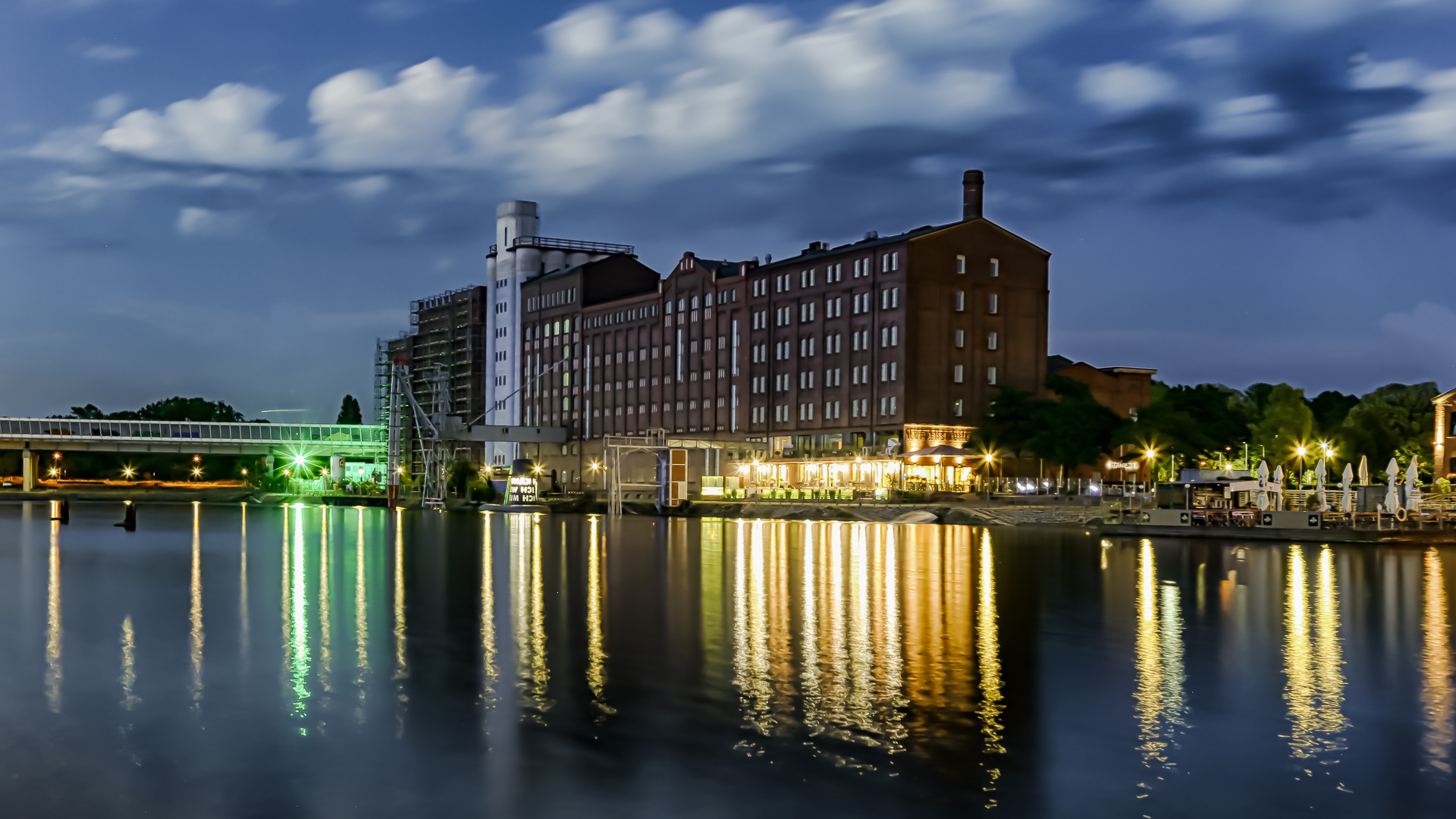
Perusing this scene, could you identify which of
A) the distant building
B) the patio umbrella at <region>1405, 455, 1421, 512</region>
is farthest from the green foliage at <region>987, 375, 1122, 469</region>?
the patio umbrella at <region>1405, 455, 1421, 512</region>

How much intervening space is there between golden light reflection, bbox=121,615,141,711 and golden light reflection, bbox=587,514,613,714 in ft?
23.8

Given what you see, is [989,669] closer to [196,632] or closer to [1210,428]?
[196,632]

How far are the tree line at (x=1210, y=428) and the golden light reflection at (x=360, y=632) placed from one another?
77365 mm

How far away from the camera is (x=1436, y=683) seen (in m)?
24.7

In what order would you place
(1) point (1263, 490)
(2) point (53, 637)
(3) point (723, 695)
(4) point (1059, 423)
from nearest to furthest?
(3) point (723, 695) < (2) point (53, 637) < (1) point (1263, 490) < (4) point (1059, 423)

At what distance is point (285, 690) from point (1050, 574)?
3446cm

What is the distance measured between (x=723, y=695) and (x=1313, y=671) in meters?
11.7

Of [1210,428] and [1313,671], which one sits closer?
[1313,671]

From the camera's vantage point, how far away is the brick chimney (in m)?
136

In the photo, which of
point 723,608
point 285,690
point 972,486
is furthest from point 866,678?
point 972,486

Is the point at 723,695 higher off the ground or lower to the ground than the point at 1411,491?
lower

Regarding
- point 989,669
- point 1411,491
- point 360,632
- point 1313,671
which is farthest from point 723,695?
point 1411,491

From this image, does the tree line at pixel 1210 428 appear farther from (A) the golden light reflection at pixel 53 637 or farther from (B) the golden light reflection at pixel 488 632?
(A) the golden light reflection at pixel 53 637

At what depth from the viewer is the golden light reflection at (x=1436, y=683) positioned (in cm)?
1881
